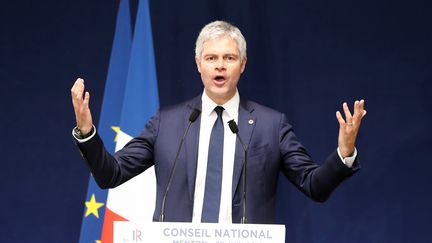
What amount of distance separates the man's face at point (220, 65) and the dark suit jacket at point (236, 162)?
110 mm

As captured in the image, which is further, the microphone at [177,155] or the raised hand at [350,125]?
the microphone at [177,155]

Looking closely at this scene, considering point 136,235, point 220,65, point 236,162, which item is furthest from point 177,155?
point 136,235

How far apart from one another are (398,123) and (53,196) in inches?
74.9

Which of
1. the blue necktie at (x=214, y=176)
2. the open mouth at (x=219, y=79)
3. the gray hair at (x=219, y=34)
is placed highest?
the gray hair at (x=219, y=34)

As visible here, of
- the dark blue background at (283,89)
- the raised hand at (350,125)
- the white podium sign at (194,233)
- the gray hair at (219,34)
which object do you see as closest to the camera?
the white podium sign at (194,233)

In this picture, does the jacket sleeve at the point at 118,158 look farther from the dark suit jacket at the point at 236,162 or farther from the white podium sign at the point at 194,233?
the white podium sign at the point at 194,233

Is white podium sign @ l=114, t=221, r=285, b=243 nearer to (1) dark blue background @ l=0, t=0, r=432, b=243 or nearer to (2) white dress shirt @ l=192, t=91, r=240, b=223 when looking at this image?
(2) white dress shirt @ l=192, t=91, r=240, b=223

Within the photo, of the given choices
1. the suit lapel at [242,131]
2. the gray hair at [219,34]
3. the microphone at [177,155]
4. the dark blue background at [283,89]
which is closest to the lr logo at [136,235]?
the microphone at [177,155]

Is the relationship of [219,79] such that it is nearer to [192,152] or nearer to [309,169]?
[192,152]

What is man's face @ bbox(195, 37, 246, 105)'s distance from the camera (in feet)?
7.23

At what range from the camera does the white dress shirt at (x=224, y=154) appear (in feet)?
6.98

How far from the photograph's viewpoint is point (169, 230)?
1.79m

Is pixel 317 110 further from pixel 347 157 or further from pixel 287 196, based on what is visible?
pixel 347 157

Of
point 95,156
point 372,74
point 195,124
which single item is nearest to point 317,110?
point 372,74
